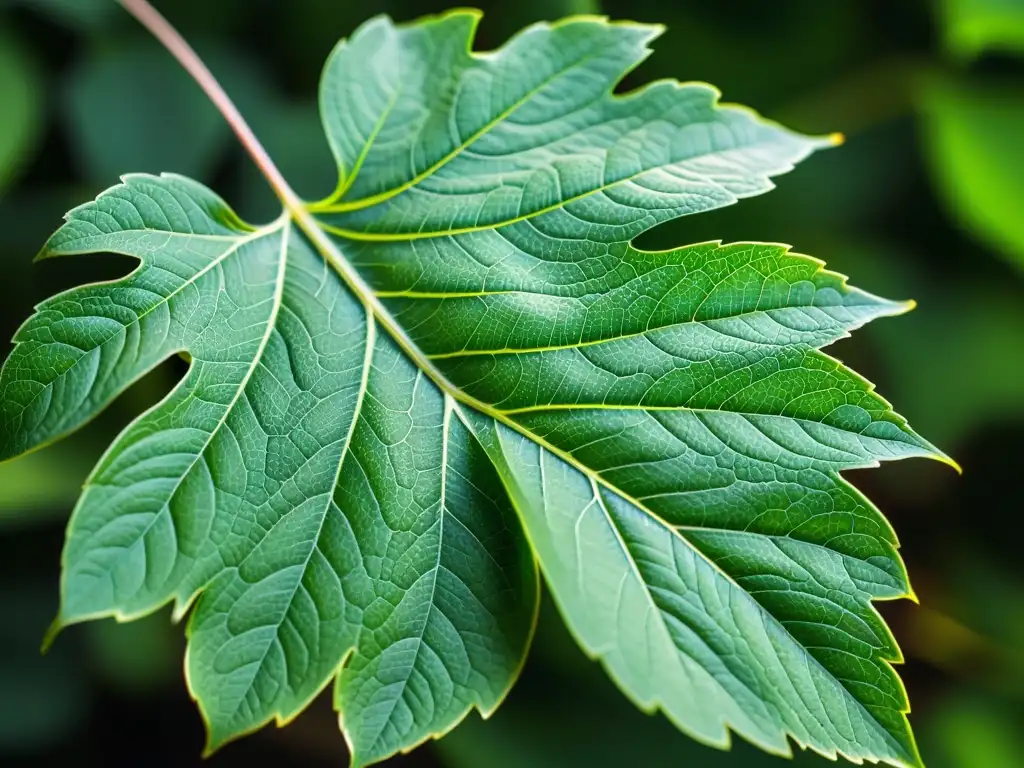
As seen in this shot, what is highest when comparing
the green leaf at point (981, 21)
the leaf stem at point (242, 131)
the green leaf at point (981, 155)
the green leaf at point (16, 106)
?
the green leaf at point (16, 106)

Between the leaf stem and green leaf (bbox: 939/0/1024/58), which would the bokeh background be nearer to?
green leaf (bbox: 939/0/1024/58)

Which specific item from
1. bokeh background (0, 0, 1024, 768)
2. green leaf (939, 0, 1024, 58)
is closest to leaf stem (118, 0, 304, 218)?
bokeh background (0, 0, 1024, 768)

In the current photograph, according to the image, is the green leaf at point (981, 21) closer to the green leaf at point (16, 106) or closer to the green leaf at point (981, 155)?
the green leaf at point (981, 155)

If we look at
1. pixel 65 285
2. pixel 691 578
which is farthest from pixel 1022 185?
pixel 65 285

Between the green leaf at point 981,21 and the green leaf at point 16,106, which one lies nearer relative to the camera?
the green leaf at point 16,106

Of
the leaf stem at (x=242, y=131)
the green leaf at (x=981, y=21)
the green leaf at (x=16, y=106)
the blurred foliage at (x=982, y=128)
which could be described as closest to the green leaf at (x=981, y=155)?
the blurred foliage at (x=982, y=128)

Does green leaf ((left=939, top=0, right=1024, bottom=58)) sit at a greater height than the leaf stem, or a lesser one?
lesser
